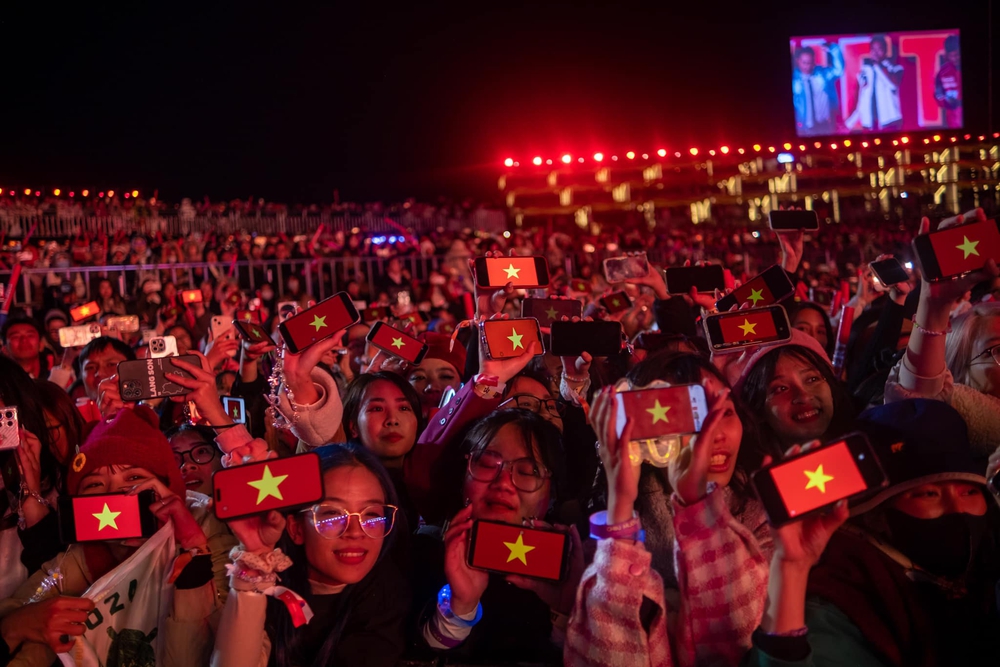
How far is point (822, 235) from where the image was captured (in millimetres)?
18969

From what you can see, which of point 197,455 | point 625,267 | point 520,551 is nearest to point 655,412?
point 520,551

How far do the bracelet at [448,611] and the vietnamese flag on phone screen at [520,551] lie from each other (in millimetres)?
224

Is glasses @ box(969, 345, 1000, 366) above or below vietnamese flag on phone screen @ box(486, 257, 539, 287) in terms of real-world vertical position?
below

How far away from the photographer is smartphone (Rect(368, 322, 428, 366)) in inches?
137

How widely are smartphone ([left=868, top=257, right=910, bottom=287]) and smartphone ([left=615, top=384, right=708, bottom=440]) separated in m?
2.44

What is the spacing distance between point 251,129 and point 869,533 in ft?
85.4

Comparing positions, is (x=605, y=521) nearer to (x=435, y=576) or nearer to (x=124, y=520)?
(x=435, y=576)

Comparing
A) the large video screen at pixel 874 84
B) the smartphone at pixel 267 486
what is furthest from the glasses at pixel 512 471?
the large video screen at pixel 874 84

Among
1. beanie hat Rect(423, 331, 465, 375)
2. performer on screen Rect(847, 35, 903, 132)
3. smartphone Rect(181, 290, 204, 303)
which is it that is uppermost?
performer on screen Rect(847, 35, 903, 132)

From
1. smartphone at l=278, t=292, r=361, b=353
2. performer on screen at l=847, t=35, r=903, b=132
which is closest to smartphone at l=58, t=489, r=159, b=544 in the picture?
smartphone at l=278, t=292, r=361, b=353

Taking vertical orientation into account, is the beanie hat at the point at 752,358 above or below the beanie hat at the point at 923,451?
above

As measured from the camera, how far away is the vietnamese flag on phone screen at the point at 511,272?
345 centimetres

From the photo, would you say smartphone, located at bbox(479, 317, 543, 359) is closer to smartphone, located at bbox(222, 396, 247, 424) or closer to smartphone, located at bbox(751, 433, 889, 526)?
smartphone, located at bbox(222, 396, 247, 424)

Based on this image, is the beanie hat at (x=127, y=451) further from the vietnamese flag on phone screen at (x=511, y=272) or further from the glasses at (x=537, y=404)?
the vietnamese flag on phone screen at (x=511, y=272)
